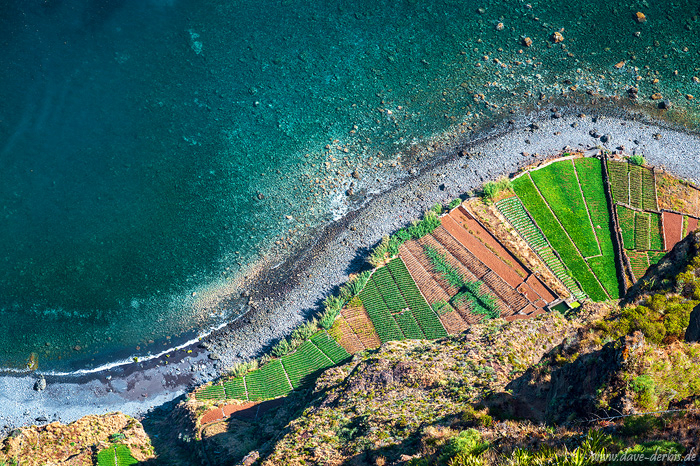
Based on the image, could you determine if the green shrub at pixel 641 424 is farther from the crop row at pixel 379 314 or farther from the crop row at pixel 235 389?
the crop row at pixel 235 389

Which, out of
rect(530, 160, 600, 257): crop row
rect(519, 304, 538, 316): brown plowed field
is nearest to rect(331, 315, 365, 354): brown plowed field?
rect(519, 304, 538, 316): brown plowed field

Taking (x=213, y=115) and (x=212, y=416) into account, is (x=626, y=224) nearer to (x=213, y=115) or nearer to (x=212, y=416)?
(x=212, y=416)

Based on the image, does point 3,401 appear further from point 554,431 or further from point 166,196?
point 554,431

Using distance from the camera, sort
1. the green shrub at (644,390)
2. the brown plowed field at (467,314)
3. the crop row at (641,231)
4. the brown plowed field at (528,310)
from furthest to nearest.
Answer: the crop row at (641,231) → the brown plowed field at (467,314) → the brown plowed field at (528,310) → the green shrub at (644,390)

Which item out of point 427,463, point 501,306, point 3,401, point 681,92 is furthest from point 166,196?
point 681,92

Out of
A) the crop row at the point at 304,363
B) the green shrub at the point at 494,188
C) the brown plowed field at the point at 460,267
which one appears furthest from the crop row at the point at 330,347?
the green shrub at the point at 494,188

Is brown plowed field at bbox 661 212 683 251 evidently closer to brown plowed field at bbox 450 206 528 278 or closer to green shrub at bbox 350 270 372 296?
brown plowed field at bbox 450 206 528 278
